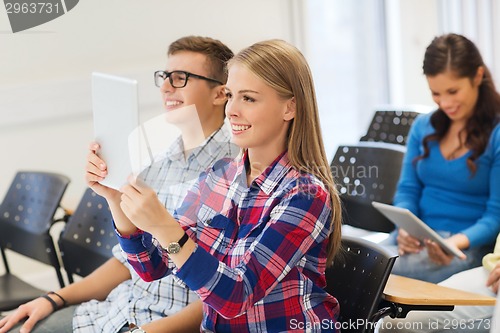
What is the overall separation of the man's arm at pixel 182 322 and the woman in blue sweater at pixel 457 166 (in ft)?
3.19

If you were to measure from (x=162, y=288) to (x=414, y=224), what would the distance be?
2.89 feet

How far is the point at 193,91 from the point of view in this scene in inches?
90.0

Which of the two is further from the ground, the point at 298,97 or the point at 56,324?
the point at 298,97

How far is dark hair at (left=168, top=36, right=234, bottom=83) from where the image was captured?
2.32m

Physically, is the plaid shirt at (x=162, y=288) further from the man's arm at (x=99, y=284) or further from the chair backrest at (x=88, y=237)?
the chair backrest at (x=88, y=237)

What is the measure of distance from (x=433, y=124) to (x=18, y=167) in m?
2.17

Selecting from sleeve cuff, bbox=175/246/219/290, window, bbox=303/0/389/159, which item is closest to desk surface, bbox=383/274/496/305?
sleeve cuff, bbox=175/246/219/290

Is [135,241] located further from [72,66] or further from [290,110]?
[72,66]

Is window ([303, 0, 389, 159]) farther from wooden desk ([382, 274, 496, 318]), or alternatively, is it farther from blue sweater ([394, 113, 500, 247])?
wooden desk ([382, 274, 496, 318])

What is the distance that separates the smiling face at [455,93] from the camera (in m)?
2.83

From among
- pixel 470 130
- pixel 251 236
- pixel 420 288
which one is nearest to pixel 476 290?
pixel 420 288

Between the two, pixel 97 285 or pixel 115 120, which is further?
pixel 97 285

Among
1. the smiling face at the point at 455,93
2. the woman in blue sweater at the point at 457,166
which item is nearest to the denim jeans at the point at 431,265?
the woman in blue sweater at the point at 457,166

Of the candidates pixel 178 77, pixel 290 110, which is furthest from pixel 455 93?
pixel 290 110
